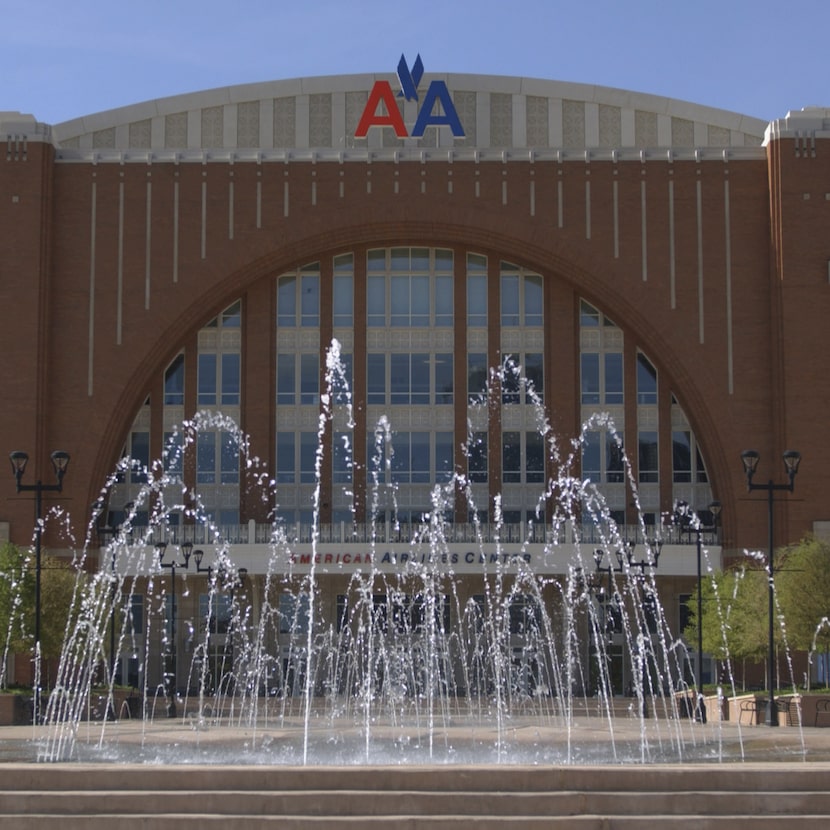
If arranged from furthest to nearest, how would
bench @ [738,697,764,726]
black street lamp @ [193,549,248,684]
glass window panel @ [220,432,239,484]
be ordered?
glass window panel @ [220,432,239,484]
black street lamp @ [193,549,248,684]
bench @ [738,697,764,726]

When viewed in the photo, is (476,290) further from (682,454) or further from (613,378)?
(682,454)

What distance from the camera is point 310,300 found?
153 ft

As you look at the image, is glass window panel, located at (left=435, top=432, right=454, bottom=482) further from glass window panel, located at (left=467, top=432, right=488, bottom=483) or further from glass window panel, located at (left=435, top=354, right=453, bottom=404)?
glass window panel, located at (left=435, top=354, right=453, bottom=404)

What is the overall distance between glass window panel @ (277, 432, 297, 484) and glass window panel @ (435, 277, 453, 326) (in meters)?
5.78

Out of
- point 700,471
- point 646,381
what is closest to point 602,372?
point 646,381

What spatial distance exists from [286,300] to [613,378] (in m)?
10.3

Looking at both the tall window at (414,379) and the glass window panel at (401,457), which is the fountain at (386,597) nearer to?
the glass window panel at (401,457)

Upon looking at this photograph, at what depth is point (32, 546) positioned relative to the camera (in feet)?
143

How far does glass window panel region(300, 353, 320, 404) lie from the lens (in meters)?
46.4

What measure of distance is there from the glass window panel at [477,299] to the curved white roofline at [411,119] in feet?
13.7

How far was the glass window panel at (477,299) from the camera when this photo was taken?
4672cm

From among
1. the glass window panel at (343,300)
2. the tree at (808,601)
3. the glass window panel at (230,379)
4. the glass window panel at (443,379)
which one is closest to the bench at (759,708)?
the tree at (808,601)

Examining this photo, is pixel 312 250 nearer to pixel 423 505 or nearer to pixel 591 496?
pixel 423 505
